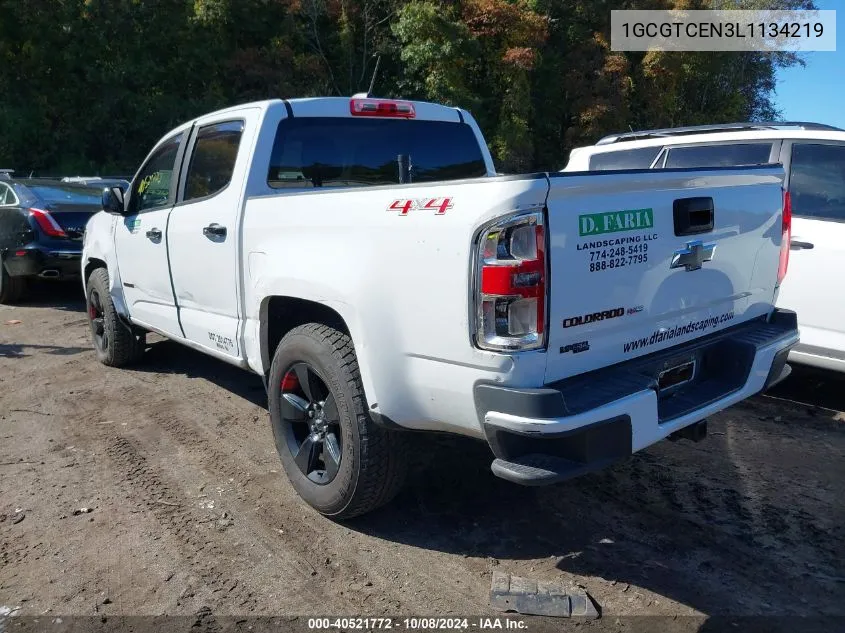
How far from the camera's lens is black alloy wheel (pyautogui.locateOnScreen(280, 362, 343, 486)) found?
11.3 feet

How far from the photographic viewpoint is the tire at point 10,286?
9062mm

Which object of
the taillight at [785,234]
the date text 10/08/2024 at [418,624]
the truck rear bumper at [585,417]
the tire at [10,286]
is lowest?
the date text 10/08/2024 at [418,624]

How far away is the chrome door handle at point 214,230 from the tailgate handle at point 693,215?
2378 millimetres

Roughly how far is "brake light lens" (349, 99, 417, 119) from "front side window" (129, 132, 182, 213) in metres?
1.30

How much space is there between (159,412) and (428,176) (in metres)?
2.54

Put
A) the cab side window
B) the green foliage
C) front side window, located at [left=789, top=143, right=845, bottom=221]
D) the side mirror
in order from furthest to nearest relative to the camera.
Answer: the green foliage → the cab side window → the side mirror → front side window, located at [left=789, top=143, right=845, bottom=221]

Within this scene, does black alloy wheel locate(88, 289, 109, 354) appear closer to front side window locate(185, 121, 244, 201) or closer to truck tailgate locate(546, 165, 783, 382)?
front side window locate(185, 121, 244, 201)

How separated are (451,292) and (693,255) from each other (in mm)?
1147

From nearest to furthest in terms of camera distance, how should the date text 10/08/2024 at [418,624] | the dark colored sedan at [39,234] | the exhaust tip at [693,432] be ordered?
the date text 10/08/2024 at [418,624] < the exhaust tip at [693,432] < the dark colored sedan at [39,234]

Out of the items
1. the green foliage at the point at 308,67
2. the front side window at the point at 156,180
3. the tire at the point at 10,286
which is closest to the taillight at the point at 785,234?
the front side window at the point at 156,180

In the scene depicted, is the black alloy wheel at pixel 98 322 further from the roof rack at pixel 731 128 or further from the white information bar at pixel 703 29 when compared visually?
the white information bar at pixel 703 29

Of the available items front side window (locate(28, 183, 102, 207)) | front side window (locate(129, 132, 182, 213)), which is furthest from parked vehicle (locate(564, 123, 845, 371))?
front side window (locate(28, 183, 102, 207))

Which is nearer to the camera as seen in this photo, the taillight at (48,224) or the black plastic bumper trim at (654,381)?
the black plastic bumper trim at (654,381)

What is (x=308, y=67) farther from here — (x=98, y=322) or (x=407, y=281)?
(x=407, y=281)
